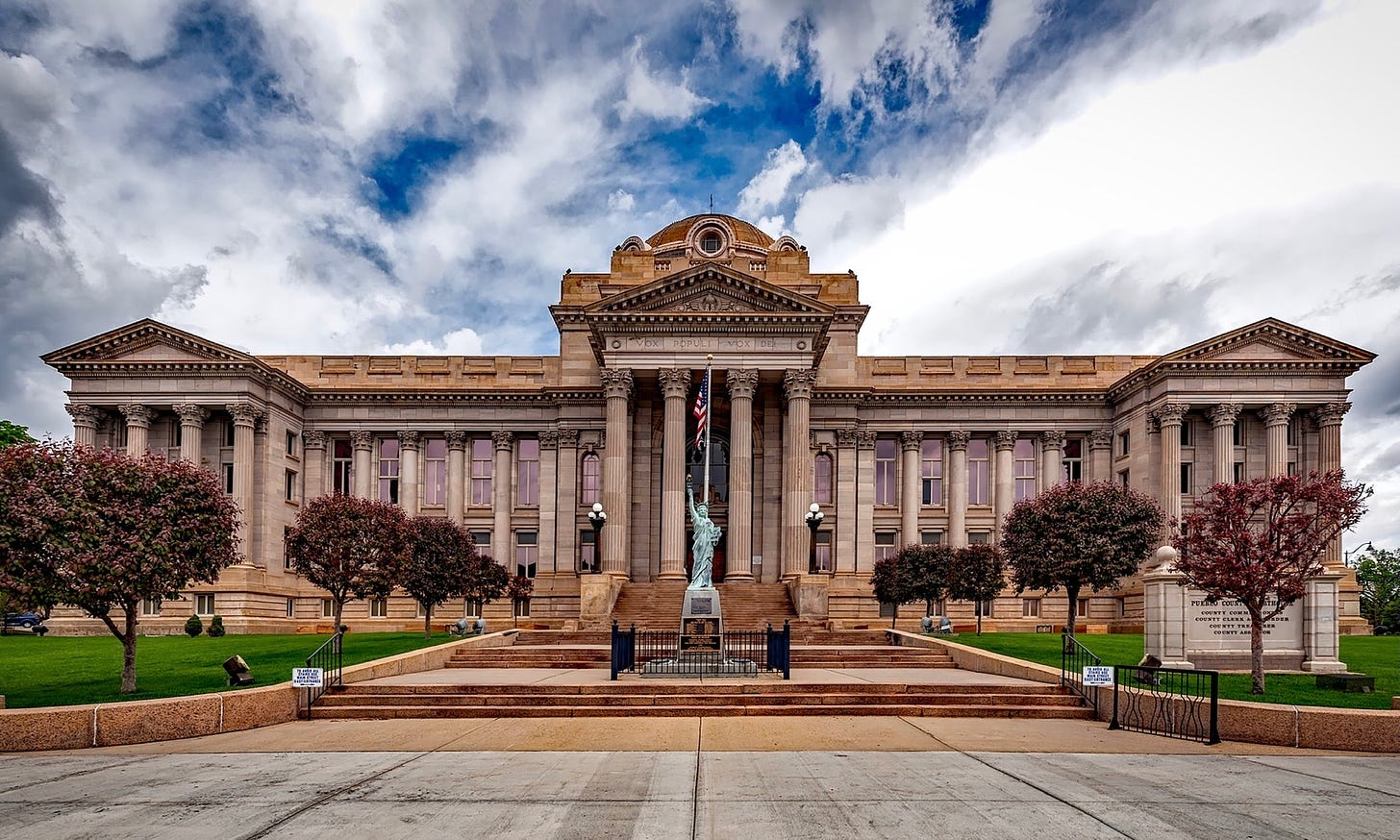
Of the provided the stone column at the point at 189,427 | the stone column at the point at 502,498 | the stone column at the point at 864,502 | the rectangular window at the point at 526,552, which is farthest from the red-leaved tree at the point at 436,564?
the stone column at the point at 864,502

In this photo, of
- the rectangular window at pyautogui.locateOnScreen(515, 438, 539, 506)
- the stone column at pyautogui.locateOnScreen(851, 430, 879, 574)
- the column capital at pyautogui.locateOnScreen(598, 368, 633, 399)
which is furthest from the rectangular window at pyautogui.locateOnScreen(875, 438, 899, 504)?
the rectangular window at pyautogui.locateOnScreen(515, 438, 539, 506)

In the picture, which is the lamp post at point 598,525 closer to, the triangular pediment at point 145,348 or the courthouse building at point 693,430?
the courthouse building at point 693,430

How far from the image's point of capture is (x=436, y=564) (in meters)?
38.7

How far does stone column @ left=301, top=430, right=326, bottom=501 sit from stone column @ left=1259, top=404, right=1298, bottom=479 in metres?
49.8

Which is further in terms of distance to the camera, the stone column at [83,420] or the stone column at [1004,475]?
the stone column at [1004,475]

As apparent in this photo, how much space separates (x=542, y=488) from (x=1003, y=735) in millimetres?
38455

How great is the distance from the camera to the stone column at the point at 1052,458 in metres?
53.2

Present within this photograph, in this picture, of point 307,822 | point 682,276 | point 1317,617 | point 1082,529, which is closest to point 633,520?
point 682,276

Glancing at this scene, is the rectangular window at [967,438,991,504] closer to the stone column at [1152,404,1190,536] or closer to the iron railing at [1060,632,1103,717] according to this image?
the stone column at [1152,404,1190,536]

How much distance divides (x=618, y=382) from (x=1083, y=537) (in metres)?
21.3

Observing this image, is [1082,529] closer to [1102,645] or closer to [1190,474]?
[1102,645]

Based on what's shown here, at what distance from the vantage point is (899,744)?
1580 centimetres

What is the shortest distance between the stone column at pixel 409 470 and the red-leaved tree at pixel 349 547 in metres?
19.7

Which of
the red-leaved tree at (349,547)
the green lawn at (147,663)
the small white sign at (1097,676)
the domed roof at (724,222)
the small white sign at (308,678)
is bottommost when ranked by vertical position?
the green lawn at (147,663)
